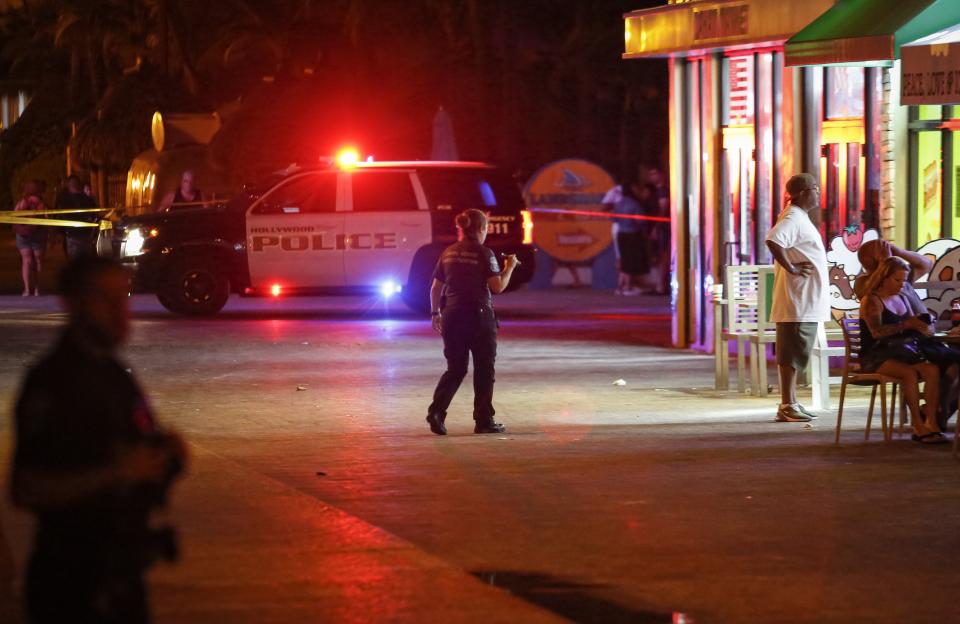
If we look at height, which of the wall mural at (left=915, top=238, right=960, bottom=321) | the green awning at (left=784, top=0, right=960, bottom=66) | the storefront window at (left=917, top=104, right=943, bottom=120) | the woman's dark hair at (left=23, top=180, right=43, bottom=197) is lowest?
the wall mural at (left=915, top=238, right=960, bottom=321)

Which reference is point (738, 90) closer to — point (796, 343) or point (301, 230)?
point (796, 343)

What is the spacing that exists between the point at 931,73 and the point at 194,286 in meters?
11.7

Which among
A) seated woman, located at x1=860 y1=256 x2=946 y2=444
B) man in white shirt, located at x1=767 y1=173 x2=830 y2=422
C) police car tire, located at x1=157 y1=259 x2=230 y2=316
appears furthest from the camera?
police car tire, located at x1=157 y1=259 x2=230 y2=316

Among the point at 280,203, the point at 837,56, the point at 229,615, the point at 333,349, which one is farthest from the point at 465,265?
the point at 280,203

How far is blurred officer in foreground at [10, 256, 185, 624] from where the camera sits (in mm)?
4488

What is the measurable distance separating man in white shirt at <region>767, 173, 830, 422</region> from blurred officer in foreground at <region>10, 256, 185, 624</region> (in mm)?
8252

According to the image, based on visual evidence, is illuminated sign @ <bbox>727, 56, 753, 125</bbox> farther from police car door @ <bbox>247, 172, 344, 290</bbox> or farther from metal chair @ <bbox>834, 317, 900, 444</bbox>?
police car door @ <bbox>247, 172, 344, 290</bbox>

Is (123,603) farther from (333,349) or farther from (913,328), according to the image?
(333,349)

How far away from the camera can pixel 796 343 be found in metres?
12.4

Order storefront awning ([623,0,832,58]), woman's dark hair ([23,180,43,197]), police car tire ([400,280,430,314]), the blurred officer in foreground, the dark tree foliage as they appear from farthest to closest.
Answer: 1. the dark tree foliage
2. woman's dark hair ([23,180,43,197])
3. police car tire ([400,280,430,314])
4. storefront awning ([623,0,832,58])
5. the blurred officer in foreground

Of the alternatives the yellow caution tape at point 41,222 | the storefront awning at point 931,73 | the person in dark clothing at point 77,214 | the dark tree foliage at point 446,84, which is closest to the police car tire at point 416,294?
the yellow caution tape at point 41,222

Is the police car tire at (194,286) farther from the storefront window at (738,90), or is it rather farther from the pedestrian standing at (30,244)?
the storefront window at (738,90)

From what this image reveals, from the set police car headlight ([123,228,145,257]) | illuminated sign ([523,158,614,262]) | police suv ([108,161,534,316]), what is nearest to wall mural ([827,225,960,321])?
police suv ([108,161,534,316])

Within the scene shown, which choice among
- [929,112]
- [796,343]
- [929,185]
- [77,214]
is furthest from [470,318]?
[77,214]
